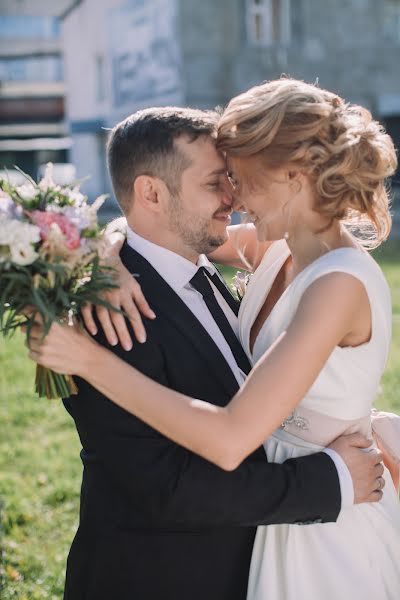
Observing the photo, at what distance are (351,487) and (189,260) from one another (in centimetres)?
97

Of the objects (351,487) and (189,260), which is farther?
(189,260)

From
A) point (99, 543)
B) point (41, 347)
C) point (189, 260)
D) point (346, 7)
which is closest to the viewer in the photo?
point (41, 347)

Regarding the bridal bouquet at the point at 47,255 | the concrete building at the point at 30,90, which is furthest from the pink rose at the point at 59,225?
the concrete building at the point at 30,90

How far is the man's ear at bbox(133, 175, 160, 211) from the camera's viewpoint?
2.82 meters

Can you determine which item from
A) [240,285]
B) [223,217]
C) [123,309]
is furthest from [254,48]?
[123,309]

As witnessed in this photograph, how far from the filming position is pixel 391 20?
2819 cm

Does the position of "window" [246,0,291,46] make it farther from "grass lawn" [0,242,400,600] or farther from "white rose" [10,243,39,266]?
"white rose" [10,243,39,266]

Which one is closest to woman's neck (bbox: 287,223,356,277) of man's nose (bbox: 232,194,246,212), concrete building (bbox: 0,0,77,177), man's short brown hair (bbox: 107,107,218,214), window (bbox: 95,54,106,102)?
man's nose (bbox: 232,194,246,212)

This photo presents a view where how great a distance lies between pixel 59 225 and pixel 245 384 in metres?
0.69

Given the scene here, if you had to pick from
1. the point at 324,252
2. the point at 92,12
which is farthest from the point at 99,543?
the point at 92,12

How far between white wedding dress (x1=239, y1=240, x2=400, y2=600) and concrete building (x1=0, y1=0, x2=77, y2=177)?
146 ft

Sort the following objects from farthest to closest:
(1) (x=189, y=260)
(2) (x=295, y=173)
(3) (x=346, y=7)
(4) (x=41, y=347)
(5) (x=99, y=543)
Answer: (3) (x=346, y=7) → (1) (x=189, y=260) → (5) (x=99, y=543) → (2) (x=295, y=173) → (4) (x=41, y=347)

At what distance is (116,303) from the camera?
247cm

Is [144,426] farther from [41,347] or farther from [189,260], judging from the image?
[189,260]
